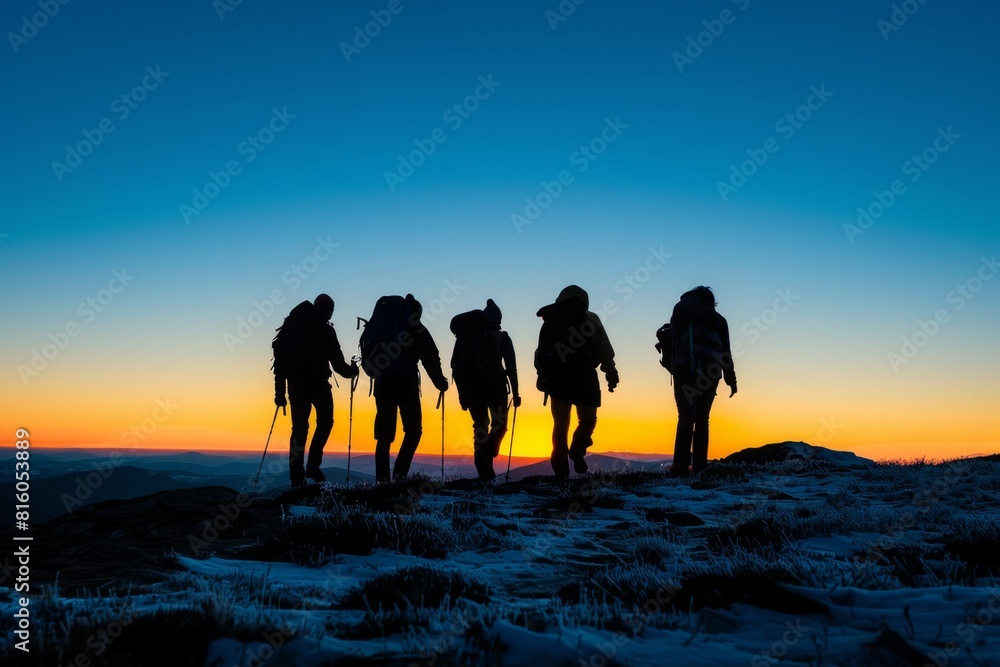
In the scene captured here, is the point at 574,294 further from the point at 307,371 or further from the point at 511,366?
the point at 307,371

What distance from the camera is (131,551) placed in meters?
5.59

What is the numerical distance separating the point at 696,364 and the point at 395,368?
4711 mm

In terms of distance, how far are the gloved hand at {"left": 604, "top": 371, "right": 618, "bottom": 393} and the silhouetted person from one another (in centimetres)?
112

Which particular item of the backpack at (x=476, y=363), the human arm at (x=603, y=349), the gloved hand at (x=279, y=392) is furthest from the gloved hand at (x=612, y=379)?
the gloved hand at (x=279, y=392)

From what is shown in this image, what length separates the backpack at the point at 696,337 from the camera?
444 inches

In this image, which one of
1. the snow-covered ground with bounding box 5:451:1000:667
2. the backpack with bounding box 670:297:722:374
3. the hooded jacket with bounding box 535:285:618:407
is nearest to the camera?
the snow-covered ground with bounding box 5:451:1000:667

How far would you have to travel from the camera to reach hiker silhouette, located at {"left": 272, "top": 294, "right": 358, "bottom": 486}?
12.0m

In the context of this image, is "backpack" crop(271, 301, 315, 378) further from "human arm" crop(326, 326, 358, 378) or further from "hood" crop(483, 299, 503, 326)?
"hood" crop(483, 299, 503, 326)

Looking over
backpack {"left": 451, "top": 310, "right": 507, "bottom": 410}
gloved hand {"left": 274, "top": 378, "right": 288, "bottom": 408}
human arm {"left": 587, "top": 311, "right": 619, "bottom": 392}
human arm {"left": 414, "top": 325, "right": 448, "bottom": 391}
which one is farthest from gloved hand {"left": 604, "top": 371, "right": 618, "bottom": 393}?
gloved hand {"left": 274, "top": 378, "right": 288, "bottom": 408}

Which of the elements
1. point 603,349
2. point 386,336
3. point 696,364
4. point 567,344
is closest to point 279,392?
point 386,336

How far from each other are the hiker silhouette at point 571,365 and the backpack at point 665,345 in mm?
849

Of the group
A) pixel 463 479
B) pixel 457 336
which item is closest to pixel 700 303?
pixel 457 336

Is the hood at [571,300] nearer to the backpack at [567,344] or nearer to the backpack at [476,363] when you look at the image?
the backpack at [567,344]

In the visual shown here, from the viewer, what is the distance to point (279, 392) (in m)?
12.3
